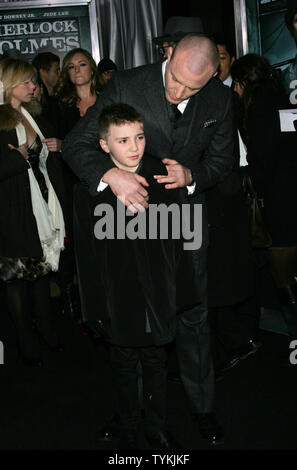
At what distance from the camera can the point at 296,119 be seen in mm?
3336

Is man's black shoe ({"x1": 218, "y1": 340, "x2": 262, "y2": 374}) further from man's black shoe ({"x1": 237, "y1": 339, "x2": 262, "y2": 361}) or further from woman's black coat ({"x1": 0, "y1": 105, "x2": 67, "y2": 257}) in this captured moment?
woman's black coat ({"x1": 0, "y1": 105, "x2": 67, "y2": 257})

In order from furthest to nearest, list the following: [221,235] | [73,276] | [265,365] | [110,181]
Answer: [73,276] → [265,365] → [221,235] → [110,181]

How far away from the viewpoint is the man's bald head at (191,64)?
7.88ft

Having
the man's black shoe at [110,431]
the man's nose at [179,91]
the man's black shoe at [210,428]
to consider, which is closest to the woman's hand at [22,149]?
the man's nose at [179,91]

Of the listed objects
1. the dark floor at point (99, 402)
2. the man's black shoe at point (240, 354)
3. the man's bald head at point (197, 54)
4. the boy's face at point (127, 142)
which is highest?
the man's bald head at point (197, 54)

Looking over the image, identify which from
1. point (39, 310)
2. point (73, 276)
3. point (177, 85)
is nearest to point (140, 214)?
point (177, 85)

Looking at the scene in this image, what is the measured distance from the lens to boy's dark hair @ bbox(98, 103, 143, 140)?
250 cm

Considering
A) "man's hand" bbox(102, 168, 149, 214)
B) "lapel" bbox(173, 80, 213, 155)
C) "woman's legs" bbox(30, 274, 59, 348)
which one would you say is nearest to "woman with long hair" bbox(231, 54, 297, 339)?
"lapel" bbox(173, 80, 213, 155)

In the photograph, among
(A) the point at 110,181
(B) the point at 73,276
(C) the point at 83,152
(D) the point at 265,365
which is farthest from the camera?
(B) the point at 73,276

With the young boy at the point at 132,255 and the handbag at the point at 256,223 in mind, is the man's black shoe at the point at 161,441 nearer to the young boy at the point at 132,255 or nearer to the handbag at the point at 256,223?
the young boy at the point at 132,255

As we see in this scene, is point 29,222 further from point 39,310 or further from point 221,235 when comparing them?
point 221,235

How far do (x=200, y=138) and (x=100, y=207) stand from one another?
535 mm

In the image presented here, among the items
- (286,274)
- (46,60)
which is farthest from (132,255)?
(46,60)

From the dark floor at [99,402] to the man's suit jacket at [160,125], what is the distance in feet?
3.92
